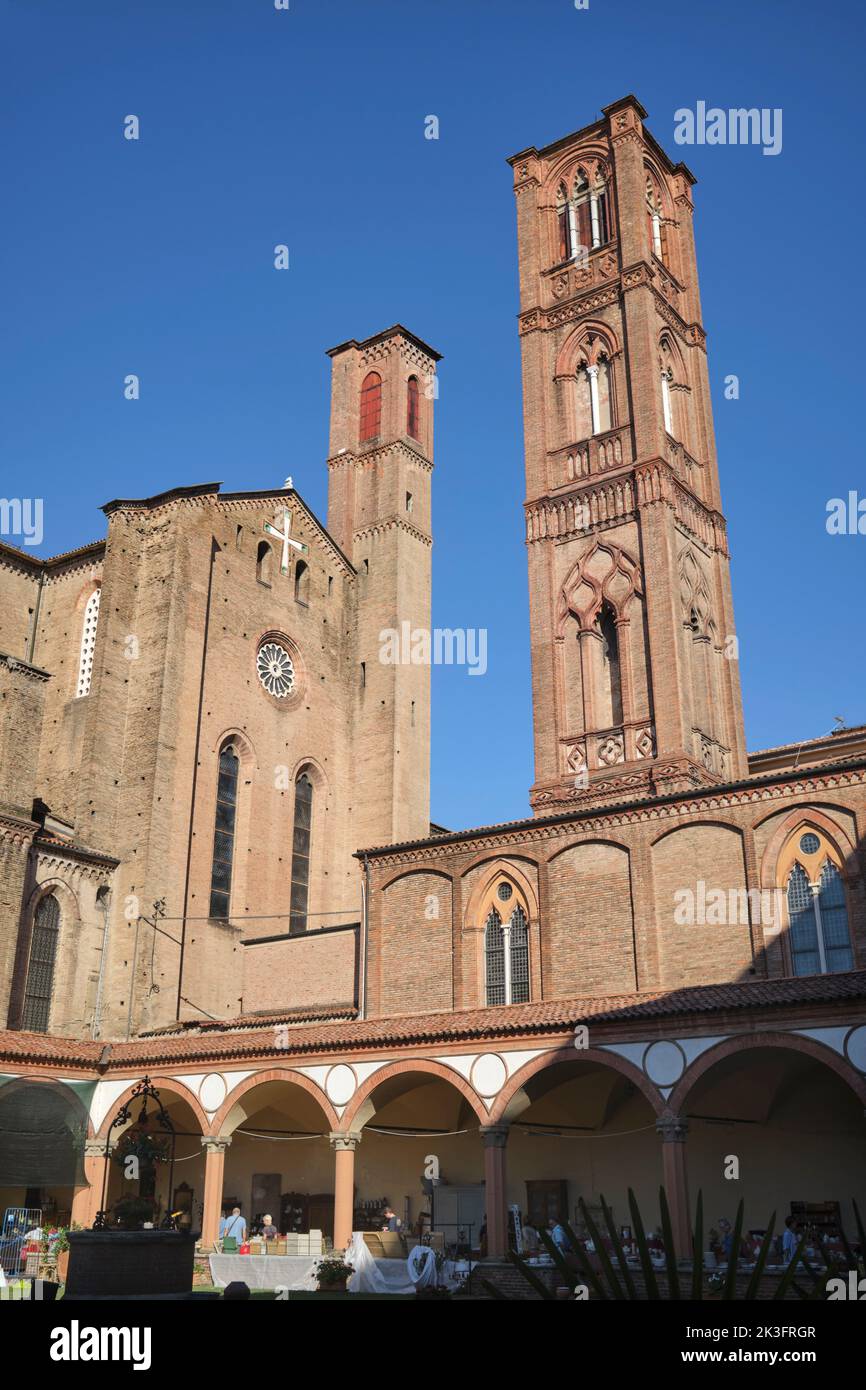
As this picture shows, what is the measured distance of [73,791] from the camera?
1222 inches

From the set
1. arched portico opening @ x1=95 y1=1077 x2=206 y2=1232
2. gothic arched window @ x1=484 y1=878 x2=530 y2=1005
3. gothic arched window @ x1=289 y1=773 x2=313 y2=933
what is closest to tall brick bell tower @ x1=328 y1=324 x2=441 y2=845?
gothic arched window @ x1=289 y1=773 x2=313 y2=933

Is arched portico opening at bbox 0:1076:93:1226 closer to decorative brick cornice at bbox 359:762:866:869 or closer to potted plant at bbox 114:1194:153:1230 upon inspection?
decorative brick cornice at bbox 359:762:866:869

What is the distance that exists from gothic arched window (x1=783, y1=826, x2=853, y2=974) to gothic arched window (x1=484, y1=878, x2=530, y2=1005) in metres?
5.51

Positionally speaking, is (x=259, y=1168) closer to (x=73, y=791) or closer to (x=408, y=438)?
(x=73, y=791)

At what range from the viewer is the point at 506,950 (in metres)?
25.0

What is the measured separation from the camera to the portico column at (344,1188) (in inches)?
882

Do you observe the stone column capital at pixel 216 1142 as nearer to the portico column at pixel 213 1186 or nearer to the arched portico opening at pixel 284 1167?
the portico column at pixel 213 1186

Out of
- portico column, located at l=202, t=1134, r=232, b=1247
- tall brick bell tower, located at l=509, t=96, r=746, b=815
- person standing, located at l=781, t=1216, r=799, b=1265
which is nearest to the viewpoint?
person standing, located at l=781, t=1216, r=799, b=1265

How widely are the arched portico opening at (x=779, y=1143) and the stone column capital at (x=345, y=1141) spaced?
640 centimetres

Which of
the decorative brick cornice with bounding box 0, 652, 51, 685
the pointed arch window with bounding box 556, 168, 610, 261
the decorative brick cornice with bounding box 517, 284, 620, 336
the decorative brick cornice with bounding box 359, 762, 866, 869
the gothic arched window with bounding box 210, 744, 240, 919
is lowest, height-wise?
the decorative brick cornice with bounding box 359, 762, 866, 869

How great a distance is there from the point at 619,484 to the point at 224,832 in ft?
45.7

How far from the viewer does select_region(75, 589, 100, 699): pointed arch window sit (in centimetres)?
3319

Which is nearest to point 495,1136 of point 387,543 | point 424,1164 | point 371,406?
point 424,1164
